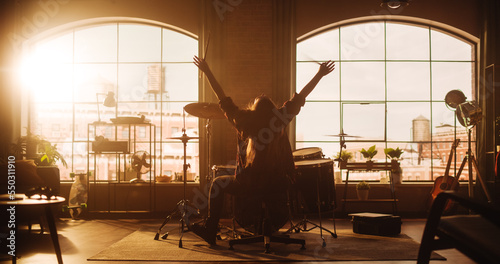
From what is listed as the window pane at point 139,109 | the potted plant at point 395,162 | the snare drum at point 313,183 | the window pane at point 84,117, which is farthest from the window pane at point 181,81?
the snare drum at point 313,183

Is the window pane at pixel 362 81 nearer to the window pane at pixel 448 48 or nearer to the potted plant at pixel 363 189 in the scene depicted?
the window pane at pixel 448 48

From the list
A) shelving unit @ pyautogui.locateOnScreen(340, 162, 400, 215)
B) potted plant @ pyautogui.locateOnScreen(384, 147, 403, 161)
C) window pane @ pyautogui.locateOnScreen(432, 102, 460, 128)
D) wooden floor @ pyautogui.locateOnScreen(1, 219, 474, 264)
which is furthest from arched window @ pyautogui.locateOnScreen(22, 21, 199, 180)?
window pane @ pyautogui.locateOnScreen(432, 102, 460, 128)

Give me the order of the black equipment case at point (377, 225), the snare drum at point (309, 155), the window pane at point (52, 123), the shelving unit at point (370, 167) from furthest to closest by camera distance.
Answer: the window pane at point (52, 123)
the shelving unit at point (370, 167)
the black equipment case at point (377, 225)
the snare drum at point (309, 155)

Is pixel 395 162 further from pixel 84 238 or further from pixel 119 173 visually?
pixel 84 238

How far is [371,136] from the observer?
7.34 metres

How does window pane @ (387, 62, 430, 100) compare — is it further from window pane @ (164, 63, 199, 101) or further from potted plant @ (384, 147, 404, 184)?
window pane @ (164, 63, 199, 101)

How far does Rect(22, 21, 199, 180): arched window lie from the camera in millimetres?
7516

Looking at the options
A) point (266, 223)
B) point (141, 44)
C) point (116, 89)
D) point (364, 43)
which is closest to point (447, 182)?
point (364, 43)

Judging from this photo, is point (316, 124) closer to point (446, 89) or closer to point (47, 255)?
point (446, 89)

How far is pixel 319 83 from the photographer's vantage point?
7477 millimetres

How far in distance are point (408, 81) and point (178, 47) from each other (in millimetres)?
3768

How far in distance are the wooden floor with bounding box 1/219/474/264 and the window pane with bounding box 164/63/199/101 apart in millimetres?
2111

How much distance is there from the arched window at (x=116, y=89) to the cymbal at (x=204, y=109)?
3.01m

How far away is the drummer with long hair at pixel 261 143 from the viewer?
3734 mm
